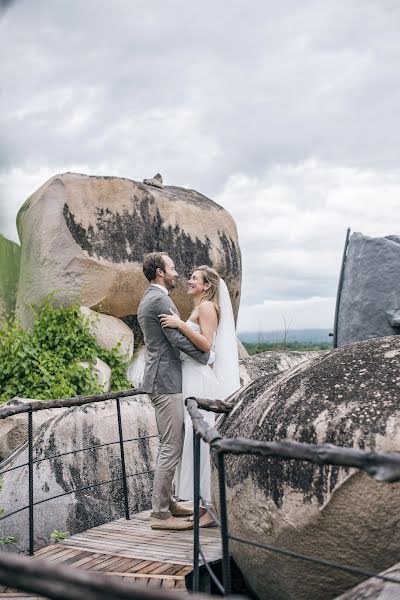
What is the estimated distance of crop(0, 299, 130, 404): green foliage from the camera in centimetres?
1034

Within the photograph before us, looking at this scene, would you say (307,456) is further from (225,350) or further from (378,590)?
(225,350)

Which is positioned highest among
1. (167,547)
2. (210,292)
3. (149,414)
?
(210,292)

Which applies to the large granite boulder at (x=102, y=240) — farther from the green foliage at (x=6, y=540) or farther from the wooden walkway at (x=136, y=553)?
the wooden walkway at (x=136, y=553)

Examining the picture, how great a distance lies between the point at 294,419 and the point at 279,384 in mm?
440

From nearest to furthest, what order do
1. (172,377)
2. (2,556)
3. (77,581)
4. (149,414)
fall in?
(77,581)
(2,556)
(172,377)
(149,414)

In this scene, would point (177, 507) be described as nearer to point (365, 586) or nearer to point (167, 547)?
point (167, 547)

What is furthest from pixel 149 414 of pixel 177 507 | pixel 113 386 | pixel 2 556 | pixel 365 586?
pixel 2 556

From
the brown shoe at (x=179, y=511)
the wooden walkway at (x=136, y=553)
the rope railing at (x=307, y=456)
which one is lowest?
the wooden walkway at (x=136, y=553)

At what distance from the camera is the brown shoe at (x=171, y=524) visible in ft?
17.6

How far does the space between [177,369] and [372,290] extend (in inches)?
129

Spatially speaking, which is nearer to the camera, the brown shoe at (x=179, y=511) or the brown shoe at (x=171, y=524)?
the brown shoe at (x=171, y=524)

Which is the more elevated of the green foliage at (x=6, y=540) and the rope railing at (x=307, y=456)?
the rope railing at (x=307, y=456)

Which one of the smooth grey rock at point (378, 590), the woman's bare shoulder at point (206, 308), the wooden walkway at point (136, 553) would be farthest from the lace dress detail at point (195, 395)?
the smooth grey rock at point (378, 590)

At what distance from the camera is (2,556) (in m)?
1.50
